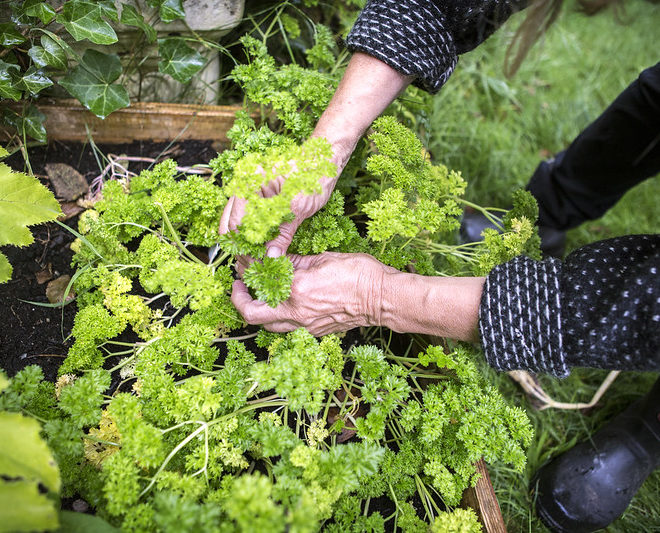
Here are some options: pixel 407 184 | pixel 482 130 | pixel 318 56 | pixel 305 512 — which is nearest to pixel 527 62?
pixel 482 130

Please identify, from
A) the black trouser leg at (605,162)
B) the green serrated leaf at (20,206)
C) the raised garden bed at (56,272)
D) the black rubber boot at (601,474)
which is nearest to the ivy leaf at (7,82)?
the raised garden bed at (56,272)

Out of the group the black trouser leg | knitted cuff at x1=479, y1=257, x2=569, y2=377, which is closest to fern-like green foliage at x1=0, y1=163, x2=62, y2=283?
knitted cuff at x1=479, y1=257, x2=569, y2=377

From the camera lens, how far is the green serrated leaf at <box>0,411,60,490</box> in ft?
3.32

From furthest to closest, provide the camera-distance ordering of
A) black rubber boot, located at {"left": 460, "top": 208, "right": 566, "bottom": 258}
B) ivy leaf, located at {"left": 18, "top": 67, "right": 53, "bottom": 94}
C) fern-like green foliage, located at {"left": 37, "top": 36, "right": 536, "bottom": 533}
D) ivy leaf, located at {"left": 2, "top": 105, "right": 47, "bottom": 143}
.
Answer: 1. black rubber boot, located at {"left": 460, "top": 208, "right": 566, "bottom": 258}
2. ivy leaf, located at {"left": 2, "top": 105, "right": 47, "bottom": 143}
3. ivy leaf, located at {"left": 18, "top": 67, "right": 53, "bottom": 94}
4. fern-like green foliage, located at {"left": 37, "top": 36, "right": 536, "bottom": 533}

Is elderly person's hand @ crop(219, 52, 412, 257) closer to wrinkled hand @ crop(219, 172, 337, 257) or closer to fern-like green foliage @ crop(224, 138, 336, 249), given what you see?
wrinkled hand @ crop(219, 172, 337, 257)

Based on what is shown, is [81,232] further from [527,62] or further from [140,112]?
[527,62]

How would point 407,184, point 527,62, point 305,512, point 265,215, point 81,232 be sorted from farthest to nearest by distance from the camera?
1. point 527,62
2. point 81,232
3. point 407,184
4. point 265,215
5. point 305,512

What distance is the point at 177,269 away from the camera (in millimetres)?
1335

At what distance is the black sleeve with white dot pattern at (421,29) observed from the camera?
5.20ft

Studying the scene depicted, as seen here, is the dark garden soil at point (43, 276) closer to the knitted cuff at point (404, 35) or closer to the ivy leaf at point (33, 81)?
the ivy leaf at point (33, 81)

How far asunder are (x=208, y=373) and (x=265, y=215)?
22.3 inches

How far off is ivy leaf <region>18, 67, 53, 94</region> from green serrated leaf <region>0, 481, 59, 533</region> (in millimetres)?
1319

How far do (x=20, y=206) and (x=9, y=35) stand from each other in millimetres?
636

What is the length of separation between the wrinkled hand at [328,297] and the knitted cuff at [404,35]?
66 cm
